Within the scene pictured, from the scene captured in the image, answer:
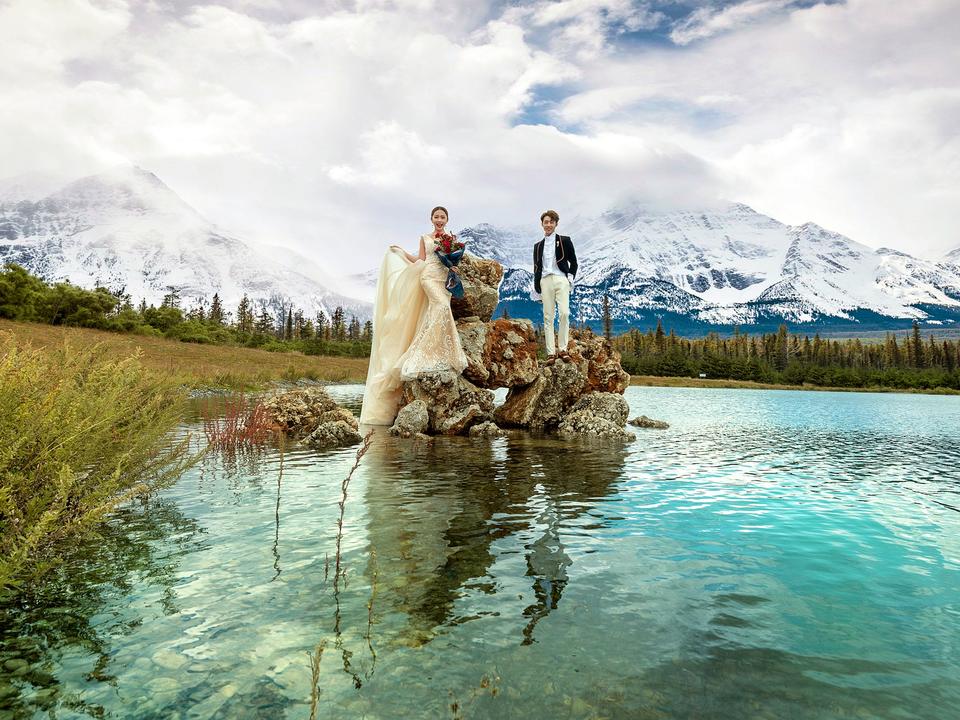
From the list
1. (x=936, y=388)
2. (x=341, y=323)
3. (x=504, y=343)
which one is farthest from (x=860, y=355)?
(x=504, y=343)

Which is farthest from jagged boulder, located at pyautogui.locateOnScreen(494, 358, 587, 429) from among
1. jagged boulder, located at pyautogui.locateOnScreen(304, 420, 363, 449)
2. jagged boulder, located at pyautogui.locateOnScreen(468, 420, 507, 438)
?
jagged boulder, located at pyautogui.locateOnScreen(304, 420, 363, 449)

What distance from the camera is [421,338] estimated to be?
17203 mm

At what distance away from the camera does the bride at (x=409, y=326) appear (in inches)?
672

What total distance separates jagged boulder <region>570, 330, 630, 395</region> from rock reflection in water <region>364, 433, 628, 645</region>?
6403 mm

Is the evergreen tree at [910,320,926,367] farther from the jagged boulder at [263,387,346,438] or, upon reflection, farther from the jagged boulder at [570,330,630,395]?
the jagged boulder at [263,387,346,438]

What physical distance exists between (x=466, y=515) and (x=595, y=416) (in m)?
11.0

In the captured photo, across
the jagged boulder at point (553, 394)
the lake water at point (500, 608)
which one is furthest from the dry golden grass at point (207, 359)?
the lake water at point (500, 608)

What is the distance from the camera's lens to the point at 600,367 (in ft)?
64.7

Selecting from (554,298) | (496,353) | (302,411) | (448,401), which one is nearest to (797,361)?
(554,298)

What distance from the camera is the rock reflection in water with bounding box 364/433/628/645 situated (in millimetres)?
4621

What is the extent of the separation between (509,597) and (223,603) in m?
2.30

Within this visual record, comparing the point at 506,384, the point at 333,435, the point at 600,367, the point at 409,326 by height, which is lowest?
the point at 333,435

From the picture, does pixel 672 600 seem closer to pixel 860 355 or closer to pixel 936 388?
pixel 936 388

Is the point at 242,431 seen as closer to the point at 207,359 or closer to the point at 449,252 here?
the point at 449,252
